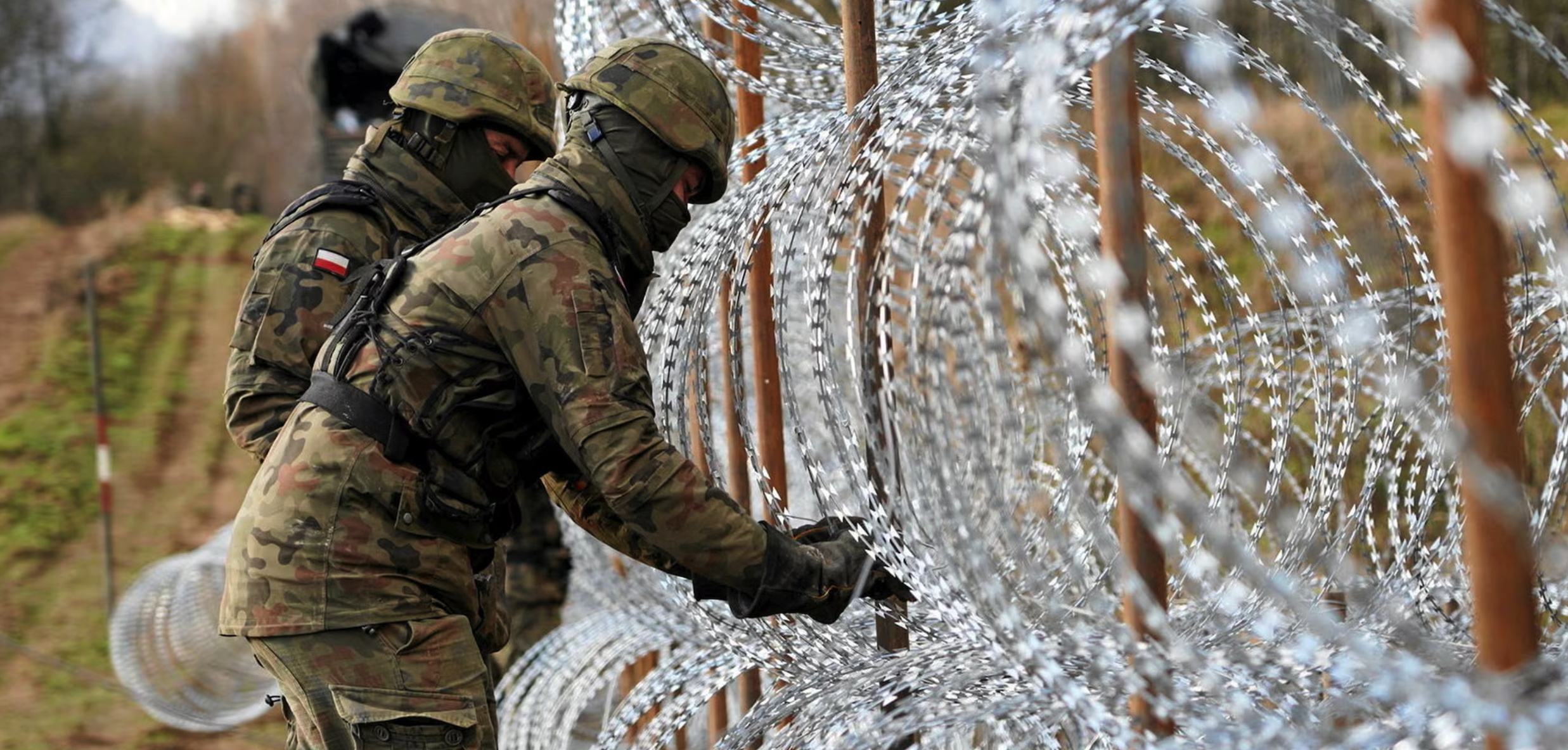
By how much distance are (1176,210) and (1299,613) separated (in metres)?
1.77

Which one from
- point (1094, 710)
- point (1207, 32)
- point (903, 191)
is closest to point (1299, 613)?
point (1094, 710)

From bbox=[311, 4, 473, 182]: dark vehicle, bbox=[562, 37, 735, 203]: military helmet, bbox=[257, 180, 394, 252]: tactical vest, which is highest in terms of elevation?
bbox=[311, 4, 473, 182]: dark vehicle

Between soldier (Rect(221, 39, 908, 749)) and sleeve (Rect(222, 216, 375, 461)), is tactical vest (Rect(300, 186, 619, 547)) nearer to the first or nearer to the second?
soldier (Rect(221, 39, 908, 749))

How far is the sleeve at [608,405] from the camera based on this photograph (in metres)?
2.83

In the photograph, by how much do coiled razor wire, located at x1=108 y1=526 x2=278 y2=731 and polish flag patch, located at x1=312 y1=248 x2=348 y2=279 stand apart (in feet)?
18.6

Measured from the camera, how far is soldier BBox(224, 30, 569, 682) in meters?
3.78

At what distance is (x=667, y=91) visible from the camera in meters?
3.08

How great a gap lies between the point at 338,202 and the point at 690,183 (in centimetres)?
113

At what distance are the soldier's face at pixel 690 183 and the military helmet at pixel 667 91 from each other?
41 mm

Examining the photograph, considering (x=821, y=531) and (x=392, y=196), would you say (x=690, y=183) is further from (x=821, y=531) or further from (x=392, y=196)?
(x=392, y=196)

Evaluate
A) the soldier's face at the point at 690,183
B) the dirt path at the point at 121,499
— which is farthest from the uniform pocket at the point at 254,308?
the dirt path at the point at 121,499

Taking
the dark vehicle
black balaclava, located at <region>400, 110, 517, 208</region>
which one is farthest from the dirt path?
black balaclava, located at <region>400, 110, 517, 208</region>

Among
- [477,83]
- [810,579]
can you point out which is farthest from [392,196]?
[810,579]

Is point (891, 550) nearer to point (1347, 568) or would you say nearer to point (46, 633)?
point (1347, 568)
